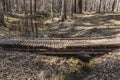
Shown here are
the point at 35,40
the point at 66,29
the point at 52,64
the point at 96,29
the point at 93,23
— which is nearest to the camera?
the point at 52,64

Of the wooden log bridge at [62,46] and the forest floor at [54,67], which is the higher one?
the wooden log bridge at [62,46]

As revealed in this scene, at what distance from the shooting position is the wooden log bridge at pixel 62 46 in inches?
604

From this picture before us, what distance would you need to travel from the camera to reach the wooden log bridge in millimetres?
15344

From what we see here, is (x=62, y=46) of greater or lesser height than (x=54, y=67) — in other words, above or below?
above

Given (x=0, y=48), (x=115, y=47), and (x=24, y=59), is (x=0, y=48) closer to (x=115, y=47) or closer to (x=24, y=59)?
(x=24, y=59)

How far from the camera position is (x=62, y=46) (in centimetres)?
1575

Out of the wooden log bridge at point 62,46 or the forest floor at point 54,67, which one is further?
the wooden log bridge at point 62,46

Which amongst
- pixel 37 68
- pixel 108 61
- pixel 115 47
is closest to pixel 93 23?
pixel 115 47

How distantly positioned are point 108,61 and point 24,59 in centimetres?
534

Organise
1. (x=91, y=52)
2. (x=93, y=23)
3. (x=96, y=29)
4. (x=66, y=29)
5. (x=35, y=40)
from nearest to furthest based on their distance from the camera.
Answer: (x=91, y=52) < (x=35, y=40) < (x=96, y=29) < (x=66, y=29) < (x=93, y=23)

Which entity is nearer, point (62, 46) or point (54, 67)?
point (54, 67)

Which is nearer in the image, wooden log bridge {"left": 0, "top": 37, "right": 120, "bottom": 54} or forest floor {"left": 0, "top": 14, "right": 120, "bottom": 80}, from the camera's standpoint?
forest floor {"left": 0, "top": 14, "right": 120, "bottom": 80}

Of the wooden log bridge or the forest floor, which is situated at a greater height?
the wooden log bridge

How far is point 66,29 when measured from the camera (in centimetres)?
2594
